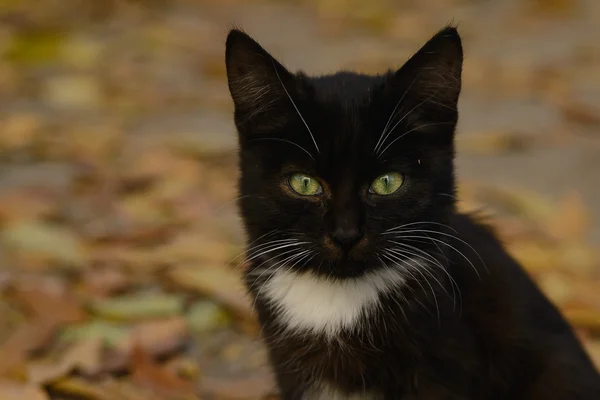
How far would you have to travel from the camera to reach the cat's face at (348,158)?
1422mm

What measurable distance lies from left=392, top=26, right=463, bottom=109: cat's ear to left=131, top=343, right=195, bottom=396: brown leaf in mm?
883

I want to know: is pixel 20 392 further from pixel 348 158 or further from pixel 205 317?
pixel 348 158

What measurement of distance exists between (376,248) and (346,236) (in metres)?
0.07

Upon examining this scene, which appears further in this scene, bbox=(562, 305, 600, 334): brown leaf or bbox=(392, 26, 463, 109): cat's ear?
bbox=(562, 305, 600, 334): brown leaf

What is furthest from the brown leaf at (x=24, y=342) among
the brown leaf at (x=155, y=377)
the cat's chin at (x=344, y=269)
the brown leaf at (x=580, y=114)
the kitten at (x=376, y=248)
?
the brown leaf at (x=580, y=114)

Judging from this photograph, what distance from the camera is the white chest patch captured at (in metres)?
1.48

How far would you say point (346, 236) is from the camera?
4.52 feet

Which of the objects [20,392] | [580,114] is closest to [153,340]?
[20,392]

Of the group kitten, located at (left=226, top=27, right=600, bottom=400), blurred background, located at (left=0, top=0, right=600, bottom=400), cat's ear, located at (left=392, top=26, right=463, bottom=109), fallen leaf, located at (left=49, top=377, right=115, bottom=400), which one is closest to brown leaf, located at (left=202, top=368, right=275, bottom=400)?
blurred background, located at (left=0, top=0, right=600, bottom=400)

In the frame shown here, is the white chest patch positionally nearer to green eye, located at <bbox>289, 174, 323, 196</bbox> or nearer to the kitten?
the kitten

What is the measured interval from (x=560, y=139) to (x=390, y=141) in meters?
2.07

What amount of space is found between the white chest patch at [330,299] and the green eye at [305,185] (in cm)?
16

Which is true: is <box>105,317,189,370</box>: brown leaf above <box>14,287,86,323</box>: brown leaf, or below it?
below

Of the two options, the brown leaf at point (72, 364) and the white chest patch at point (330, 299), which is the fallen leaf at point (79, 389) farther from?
the white chest patch at point (330, 299)
